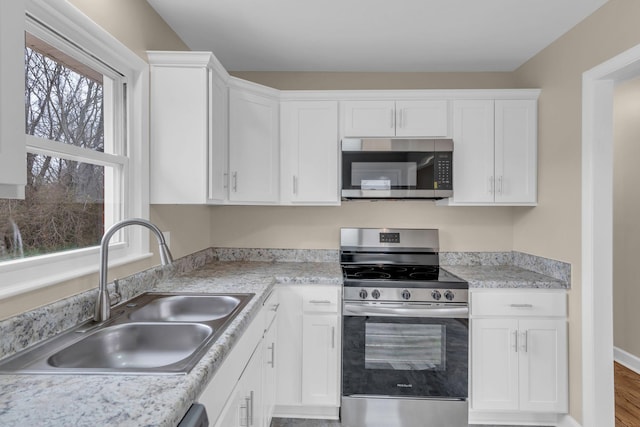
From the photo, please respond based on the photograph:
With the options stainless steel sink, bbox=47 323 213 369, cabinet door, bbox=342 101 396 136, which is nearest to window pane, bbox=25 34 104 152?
stainless steel sink, bbox=47 323 213 369

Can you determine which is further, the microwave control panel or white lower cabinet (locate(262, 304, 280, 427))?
the microwave control panel

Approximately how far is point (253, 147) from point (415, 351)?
173cm

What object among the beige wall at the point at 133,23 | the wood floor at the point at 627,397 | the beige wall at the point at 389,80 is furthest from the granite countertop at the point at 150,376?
the beige wall at the point at 389,80

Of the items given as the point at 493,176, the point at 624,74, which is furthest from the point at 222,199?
the point at 624,74

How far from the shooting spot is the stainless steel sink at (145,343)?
1.27 metres

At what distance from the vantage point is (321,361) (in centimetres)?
222

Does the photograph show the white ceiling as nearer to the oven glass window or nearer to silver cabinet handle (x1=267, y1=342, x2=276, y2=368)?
the oven glass window

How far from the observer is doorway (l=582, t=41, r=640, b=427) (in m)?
1.98

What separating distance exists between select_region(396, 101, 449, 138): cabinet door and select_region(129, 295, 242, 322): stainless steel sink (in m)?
1.69

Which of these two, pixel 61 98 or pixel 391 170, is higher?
pixel 61 98

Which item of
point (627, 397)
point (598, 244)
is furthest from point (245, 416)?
point (627, 397)

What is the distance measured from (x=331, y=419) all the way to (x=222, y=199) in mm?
1600

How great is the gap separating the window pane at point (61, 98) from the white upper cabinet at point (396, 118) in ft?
5.04

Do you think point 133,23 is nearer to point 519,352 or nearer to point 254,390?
point 254,390
